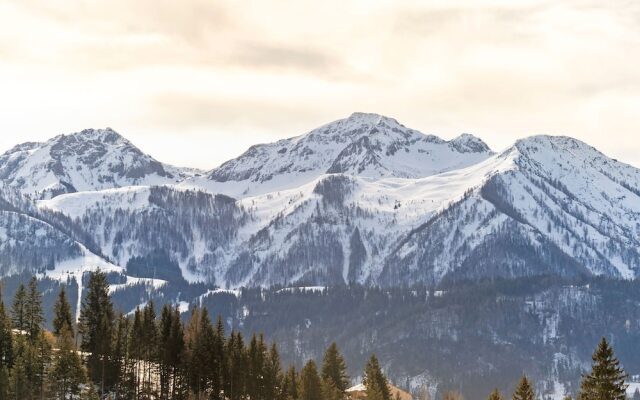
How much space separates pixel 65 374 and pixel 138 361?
62.2 feet

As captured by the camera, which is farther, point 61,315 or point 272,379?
point 61,315

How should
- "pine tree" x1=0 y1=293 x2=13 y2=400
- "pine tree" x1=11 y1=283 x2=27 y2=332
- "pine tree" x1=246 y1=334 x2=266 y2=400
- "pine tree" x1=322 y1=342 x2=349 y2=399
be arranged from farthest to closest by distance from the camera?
1. "pine tree" x1=322 y1=342 x2=349 y2=399
2. "pine tree" x1=11 y1=283 x2=27 y2=332
3. "pine tree" x1=246 y1=334 x2=266 y2=400
4. "pine tree" x1=0 y1=293 x2=13 y2=400

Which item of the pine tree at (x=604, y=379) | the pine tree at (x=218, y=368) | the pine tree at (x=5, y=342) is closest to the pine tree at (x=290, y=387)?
the pine tree at (x=218, y=368)

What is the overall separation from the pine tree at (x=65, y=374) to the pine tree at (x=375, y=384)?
132 feet

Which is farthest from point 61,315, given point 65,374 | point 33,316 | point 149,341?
point 65,374

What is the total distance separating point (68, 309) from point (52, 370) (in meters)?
31.9

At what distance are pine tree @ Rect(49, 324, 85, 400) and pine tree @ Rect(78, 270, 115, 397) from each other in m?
4.94

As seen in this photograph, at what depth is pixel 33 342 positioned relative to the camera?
162 m

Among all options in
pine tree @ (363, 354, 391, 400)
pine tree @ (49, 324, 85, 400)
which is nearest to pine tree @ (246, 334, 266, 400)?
pine tree @ (363, 354, 391, 400)

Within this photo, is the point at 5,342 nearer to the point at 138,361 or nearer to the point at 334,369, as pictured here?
the point at 138,361

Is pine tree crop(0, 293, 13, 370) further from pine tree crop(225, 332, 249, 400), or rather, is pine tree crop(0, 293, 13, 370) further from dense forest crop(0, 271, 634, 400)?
pine tree crop(225, 332, 249, 400)

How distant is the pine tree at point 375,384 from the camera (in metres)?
164

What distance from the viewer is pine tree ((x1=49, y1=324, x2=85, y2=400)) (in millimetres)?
145750

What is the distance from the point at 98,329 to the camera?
165 meters
